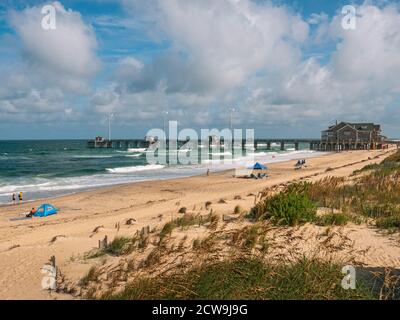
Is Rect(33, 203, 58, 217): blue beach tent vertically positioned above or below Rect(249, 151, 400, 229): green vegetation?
below

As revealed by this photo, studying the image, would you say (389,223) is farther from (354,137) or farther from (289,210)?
(354,137)

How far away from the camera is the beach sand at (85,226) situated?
6.93 m

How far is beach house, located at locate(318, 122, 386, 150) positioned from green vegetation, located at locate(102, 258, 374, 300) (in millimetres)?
88302

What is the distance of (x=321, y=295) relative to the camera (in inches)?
176

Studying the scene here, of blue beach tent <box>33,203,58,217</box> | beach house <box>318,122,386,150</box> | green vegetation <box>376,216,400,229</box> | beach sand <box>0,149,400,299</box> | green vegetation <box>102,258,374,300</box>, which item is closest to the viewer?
green vegetation <box>102,258,374,300</box>

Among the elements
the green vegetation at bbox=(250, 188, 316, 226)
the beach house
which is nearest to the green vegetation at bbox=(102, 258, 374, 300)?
the green vegetation at bbox=(250, 188, 316, 226)

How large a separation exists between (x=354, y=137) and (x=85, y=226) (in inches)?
3365

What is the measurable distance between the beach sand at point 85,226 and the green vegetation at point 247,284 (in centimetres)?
181

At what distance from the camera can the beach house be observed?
86.8 m

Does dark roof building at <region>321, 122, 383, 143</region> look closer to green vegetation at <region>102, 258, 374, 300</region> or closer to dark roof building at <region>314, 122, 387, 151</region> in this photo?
dark roof building at <region>314, 122, 387, 151</region>

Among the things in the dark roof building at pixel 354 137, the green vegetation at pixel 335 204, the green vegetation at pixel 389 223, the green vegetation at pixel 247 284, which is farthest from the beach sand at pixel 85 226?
the dark roof building at pixel 354 137

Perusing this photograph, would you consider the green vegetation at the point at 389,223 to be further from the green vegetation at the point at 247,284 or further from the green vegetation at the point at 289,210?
the green vegetation at the point at 247,284
